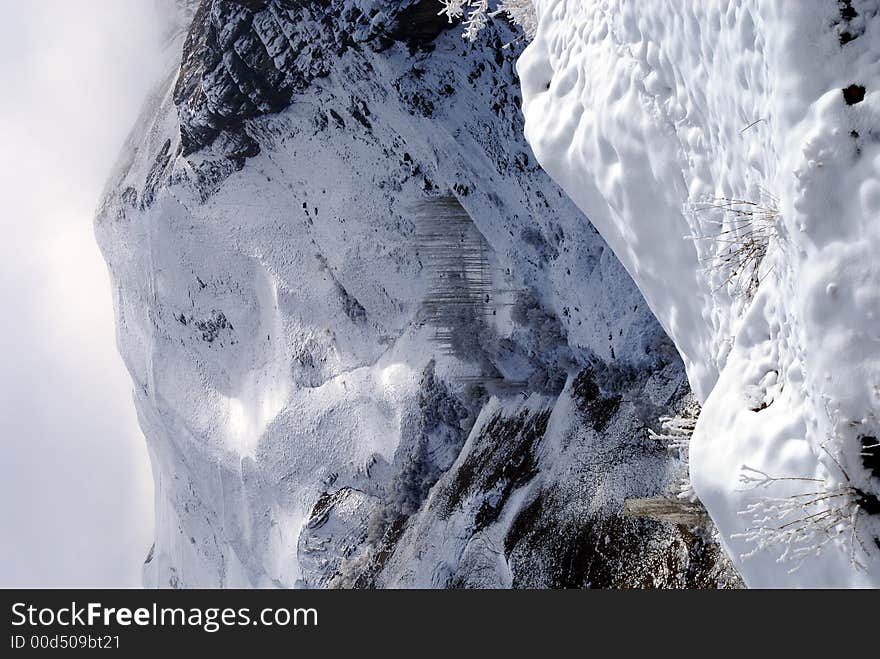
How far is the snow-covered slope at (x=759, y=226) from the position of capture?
462 centimetres

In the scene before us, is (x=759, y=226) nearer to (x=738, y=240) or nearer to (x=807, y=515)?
(x=738, y=240)

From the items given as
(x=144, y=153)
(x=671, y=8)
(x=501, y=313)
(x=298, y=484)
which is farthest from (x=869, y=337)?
(x=144, y=153)

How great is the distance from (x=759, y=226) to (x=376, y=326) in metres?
20.5

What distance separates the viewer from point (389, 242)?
80.6 ft

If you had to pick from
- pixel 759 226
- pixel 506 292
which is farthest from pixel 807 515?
pixel 506 292

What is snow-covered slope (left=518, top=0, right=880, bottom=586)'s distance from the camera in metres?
4.62

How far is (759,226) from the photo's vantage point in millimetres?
5602

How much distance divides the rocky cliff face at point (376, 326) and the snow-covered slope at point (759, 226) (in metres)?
6.17

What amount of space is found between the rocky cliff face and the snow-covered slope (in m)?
6.17

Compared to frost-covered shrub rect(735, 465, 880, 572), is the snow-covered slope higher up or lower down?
higher up

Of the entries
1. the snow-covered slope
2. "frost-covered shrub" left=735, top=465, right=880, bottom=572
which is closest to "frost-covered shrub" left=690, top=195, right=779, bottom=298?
the snow-covered slope

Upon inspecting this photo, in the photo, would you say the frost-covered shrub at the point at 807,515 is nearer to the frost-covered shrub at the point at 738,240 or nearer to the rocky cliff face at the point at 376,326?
the frost-covered shrub at the point at 738,240

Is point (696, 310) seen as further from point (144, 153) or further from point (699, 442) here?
point (144, 153)

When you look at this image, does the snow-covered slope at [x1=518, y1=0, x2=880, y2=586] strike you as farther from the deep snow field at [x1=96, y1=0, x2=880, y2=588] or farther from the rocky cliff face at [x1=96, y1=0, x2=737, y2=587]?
the rocky cliff face at [x1=96, y1=0, x2=737, y2=587]
